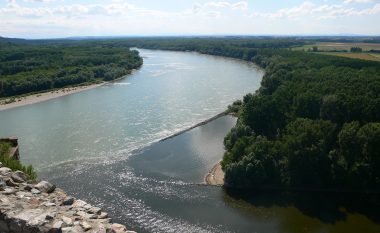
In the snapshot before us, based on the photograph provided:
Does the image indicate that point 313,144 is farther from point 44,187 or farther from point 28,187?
point 28,187

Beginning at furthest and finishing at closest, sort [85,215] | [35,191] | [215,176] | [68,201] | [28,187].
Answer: [215,176], [28,187], [35,191], [68,201], [85,215]

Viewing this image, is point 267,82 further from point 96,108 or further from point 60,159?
point 60,159

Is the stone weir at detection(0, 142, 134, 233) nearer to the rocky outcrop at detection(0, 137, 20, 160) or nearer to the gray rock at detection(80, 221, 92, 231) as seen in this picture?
the gray rock at detection(80, 221, 92, 231)

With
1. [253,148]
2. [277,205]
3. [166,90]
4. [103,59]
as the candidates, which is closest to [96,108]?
[166,90]

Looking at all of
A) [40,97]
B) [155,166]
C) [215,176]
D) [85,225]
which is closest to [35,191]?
[85,225]

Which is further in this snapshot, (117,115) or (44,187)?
(117,115)

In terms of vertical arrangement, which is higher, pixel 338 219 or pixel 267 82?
pixel 267 82

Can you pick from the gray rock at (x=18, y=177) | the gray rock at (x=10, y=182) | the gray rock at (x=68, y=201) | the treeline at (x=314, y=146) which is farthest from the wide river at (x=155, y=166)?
the gray rock at (x=68, y=201)
